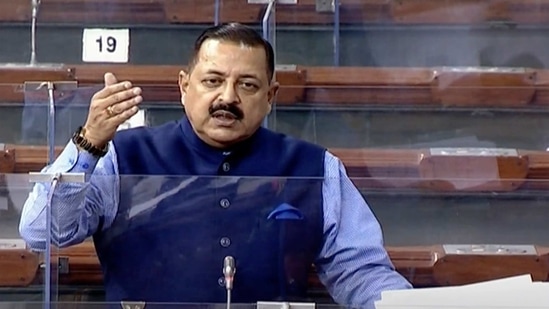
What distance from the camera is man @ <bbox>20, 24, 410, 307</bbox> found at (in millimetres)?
1074

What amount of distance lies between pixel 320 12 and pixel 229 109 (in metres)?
0.91

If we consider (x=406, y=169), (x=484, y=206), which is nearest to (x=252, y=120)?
(x=484, y=206)

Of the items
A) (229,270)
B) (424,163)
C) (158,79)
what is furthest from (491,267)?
(158,79)

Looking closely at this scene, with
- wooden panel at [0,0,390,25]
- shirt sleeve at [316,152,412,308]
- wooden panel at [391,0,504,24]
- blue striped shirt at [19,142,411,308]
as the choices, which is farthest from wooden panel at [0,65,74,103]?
shirt sleeve at [316,152,412,308]

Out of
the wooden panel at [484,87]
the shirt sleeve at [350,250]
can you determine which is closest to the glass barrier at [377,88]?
the wooden panel at [484,87]

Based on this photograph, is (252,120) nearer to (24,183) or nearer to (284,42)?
(24,183)

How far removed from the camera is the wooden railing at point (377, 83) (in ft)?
6.21

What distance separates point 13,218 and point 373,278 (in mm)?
411

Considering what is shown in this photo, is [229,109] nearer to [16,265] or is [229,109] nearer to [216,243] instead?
[216,243]

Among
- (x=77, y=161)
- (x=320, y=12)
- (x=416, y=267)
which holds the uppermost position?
(x=320, y=12)

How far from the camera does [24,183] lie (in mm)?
1078

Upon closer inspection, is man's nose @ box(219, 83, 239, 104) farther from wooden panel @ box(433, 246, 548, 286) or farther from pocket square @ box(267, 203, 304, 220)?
wooden panel @ box(433, 246, 548, 286)

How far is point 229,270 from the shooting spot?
3.52ft

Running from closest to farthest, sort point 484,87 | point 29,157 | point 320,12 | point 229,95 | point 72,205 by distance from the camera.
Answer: point 72,205, point 229,95, point 29,157, point 484,87, point 320,12
